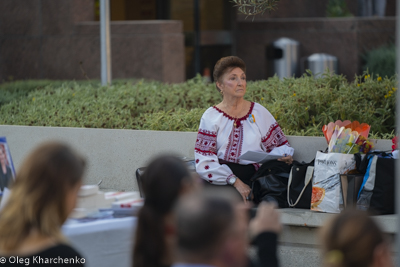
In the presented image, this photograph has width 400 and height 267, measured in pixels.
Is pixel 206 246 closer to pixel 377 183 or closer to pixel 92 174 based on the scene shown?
pixel 377 183

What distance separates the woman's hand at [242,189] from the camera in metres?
4.92

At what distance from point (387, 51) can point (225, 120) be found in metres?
9.39

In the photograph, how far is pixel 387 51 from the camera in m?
13.6

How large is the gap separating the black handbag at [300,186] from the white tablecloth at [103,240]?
1973mm

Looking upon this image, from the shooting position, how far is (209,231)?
1.90 metres

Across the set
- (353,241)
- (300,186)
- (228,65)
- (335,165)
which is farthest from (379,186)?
(353,241)

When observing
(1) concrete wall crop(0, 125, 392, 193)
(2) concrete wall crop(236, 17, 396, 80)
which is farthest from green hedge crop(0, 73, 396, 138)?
(2) concrete wall crop(236, 17, 396, 80)

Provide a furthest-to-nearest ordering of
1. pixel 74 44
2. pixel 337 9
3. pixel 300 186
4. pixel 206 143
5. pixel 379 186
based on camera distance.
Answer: pixel 337 9
pixel 74 44
pixel 206 143
pixel 300 186
pixel 379 186

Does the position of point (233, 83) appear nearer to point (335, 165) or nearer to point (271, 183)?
point (271, 183)

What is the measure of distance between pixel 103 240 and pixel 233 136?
2.16 metres

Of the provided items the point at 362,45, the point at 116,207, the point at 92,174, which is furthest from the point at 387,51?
the point at 116,207

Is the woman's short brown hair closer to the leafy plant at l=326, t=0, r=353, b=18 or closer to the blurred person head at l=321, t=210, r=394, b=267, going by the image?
the blurred person head at l=321, t=210, r=394, b=267

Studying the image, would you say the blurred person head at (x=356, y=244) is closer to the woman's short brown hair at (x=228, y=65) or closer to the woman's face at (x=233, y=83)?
the woman's face at (x=233, y=83)

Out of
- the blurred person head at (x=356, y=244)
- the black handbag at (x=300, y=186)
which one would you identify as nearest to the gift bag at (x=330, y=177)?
the black handbag at (x=300, y=186)
